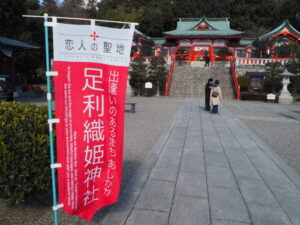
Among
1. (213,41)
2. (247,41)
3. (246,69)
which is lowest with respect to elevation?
(246,69)

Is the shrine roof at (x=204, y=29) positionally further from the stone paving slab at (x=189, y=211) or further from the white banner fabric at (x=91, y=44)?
the white banner fabric at (x=91, y=44)

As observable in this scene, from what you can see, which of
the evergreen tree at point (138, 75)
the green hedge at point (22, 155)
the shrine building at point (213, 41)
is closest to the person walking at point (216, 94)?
the green hedge at point (22, 155)

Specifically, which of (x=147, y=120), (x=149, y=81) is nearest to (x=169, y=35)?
(x=149, y=81)

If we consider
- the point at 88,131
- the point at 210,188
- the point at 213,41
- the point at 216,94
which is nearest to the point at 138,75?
the point at 216,94

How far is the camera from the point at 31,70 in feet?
84.1

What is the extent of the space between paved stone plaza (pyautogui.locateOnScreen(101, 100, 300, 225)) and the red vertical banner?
61 cm

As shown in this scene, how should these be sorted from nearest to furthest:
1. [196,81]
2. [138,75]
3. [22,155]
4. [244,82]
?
[22,155] → [244,82] → [138,75] → [196,81]

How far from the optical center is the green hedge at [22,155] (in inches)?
88.1

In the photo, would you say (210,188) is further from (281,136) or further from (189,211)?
(281,136)

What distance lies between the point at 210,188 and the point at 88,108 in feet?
7.39

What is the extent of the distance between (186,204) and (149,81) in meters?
17.1

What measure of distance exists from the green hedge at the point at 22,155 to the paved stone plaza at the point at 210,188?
0.92 m

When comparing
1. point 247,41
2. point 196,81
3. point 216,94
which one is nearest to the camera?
point 216,94

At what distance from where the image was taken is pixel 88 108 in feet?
6.88
